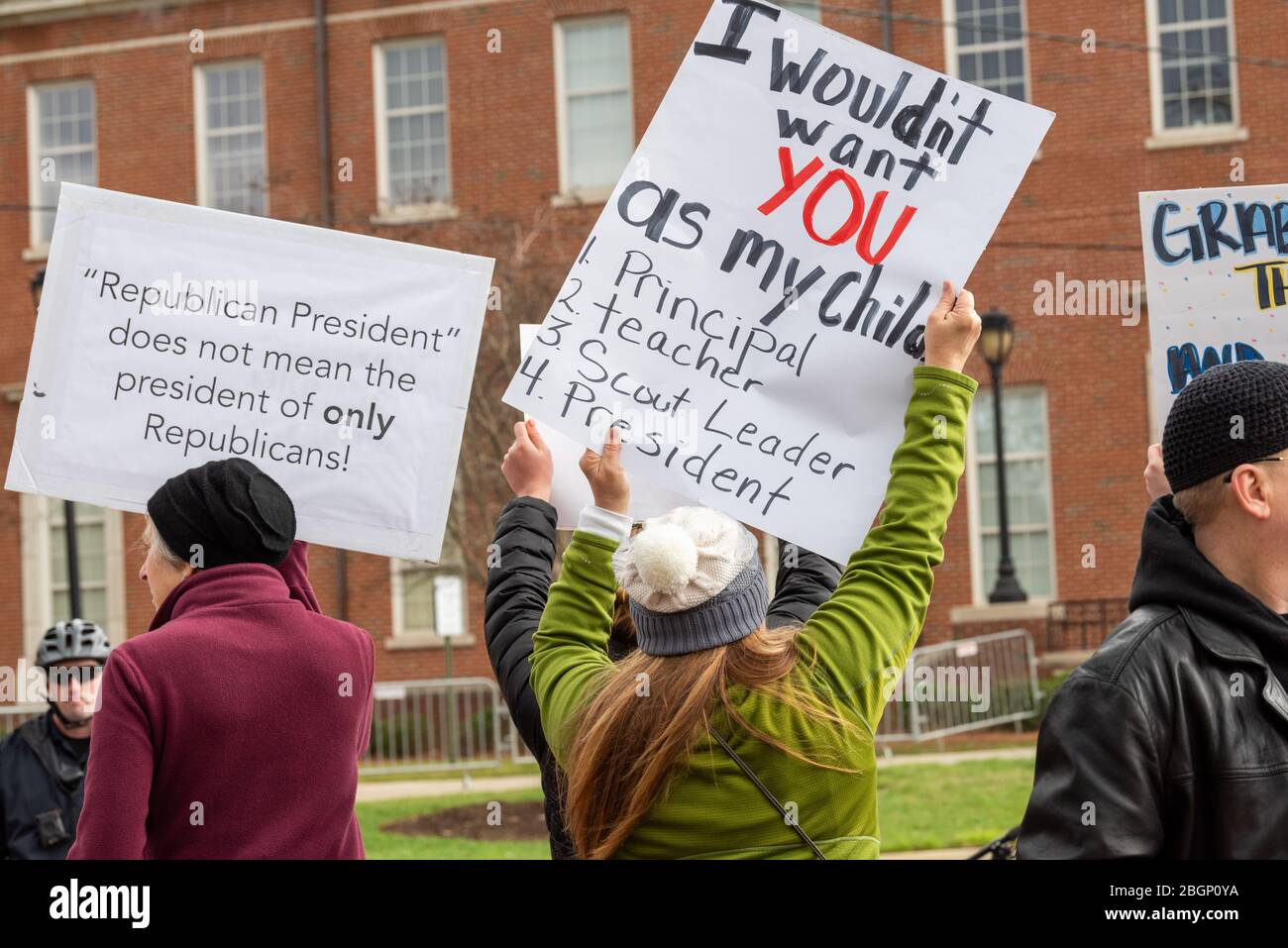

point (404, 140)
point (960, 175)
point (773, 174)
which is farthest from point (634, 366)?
point (404, 140)

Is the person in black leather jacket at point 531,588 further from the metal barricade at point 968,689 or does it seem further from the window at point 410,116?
the window at point 410,116

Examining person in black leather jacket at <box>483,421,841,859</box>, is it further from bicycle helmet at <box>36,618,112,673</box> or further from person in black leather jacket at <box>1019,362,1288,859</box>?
bicycle helmet at <box>36,618,112,673</box>

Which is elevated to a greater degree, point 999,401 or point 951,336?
point 999,401

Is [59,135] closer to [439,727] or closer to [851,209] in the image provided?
[439,727]

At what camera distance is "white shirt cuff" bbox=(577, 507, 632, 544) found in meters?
2.79

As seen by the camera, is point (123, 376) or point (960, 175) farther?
point (123, 376)

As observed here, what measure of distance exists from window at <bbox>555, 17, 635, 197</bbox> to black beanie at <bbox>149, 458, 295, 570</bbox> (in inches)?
720

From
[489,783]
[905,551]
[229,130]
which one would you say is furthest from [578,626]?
[229,130]

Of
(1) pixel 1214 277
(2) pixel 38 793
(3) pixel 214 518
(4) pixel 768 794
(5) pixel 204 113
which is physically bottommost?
(2) pixel 38 793

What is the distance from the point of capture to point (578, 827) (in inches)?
98.5

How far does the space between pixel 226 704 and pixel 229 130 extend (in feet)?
67.8

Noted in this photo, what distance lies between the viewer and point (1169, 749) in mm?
2227

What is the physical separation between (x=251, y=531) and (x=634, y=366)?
802 mm

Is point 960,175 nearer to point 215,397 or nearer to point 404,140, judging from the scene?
point 215,397
